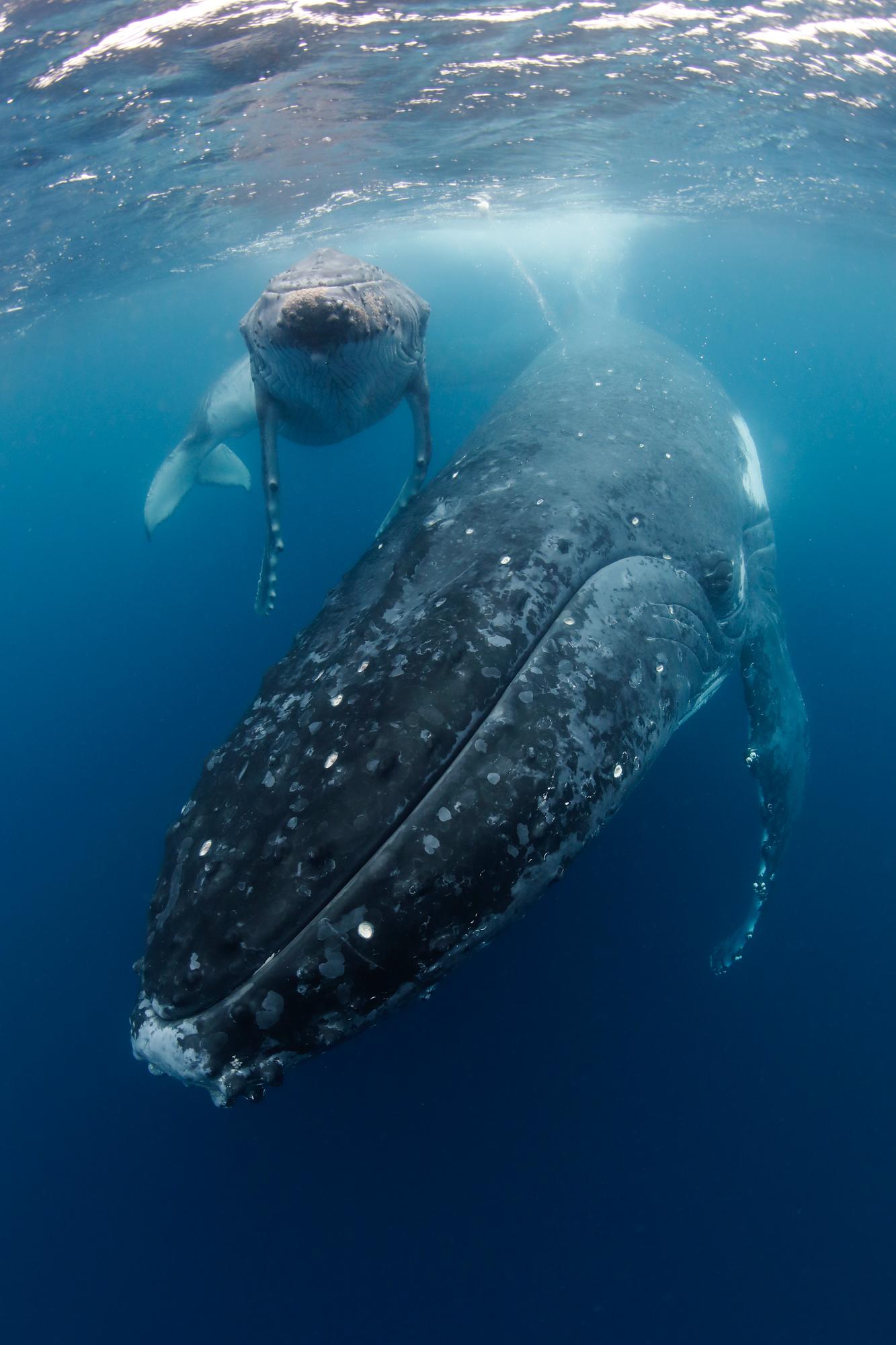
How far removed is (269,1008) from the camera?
3197mm

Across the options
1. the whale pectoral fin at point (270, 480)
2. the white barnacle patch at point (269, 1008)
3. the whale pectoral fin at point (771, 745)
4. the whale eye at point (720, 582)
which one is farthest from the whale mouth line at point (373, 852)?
the whale pectoral fin at point (771, 745)

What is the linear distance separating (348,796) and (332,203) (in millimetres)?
31966

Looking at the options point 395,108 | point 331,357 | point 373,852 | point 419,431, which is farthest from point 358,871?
point 395,108

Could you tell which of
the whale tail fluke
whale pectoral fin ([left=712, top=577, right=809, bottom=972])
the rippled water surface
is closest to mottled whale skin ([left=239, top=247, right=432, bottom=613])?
whale pectoral fin ([left=712, top=577, right=809, bottom=972])

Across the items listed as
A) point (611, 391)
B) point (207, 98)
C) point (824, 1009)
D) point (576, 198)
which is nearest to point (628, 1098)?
point (824, 1009)

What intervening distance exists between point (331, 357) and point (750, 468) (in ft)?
20.2

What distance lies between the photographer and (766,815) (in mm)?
7578

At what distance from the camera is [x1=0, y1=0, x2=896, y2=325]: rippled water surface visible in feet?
41.4

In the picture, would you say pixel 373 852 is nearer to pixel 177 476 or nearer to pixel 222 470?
pixel 177 476

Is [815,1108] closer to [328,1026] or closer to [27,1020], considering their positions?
[328,1026]

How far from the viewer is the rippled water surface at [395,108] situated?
12.6 m

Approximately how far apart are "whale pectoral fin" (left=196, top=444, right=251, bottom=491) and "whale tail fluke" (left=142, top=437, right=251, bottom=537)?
0.6 inches

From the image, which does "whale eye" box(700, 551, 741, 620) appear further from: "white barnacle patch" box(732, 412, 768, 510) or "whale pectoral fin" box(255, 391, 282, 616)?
"whale pectoral fin" box(255, 391, 282, 616)

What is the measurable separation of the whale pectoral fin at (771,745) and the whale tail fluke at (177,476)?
12.0 meters
